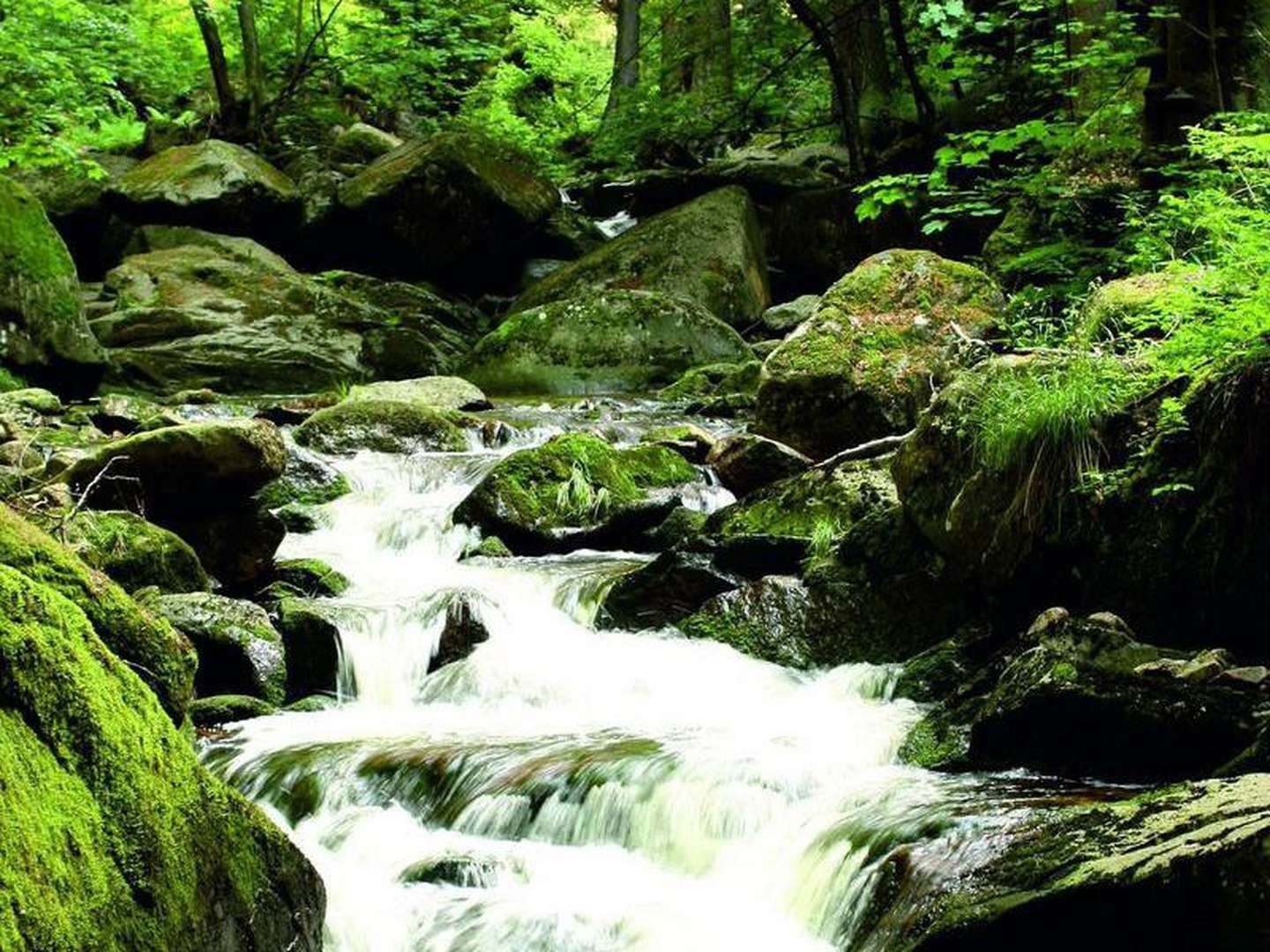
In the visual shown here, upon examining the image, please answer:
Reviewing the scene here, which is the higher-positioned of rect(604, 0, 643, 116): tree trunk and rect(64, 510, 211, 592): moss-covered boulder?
rect(604, 0, 643, 116): tree trunk

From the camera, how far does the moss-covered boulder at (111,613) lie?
4085 mm

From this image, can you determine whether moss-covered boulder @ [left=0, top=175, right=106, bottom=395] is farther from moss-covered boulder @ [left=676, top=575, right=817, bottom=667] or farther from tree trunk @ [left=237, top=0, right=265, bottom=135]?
moss-covered boulder @ [left=676, top=575, right=817, bottom=667]

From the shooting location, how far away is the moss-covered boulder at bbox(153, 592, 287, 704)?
670 cm

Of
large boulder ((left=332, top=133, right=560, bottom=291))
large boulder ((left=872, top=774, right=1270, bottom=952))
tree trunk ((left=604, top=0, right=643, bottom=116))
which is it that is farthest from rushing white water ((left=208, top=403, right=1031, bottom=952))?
tree trunk ((left=604, top=0, right=643, bottom=116))

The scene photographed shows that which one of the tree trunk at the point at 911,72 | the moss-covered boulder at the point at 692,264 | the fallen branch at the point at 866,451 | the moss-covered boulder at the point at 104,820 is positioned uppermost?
the tree trunk at the point at 911,72

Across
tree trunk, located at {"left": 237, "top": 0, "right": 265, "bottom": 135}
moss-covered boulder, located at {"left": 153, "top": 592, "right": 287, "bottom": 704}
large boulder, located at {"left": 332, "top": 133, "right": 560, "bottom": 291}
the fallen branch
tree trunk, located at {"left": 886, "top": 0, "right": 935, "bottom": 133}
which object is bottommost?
moss-covered boulder, located at {"left": 153, "top": 592, "right": 287, "bottom": 704}

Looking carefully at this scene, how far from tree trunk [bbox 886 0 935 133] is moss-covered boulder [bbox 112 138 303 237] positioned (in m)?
9.48

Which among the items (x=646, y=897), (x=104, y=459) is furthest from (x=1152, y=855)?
(x=104, y=459)

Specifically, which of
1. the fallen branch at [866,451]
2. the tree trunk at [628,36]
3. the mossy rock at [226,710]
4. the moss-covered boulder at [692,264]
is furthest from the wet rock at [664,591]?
the tree trunk at [628,36]

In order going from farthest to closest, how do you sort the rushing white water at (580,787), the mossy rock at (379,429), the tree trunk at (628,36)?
the tree trunk at (628,36)
the mossy rock at (379,429)
the rushing white water at (580,787)

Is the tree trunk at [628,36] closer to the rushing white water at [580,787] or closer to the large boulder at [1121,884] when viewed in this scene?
the rushing white water at [580,787]

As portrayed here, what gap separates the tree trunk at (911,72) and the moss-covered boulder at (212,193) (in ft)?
31.1

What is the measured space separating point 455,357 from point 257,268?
325 centimetres

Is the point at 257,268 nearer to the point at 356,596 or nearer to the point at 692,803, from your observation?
the point at 356,596
